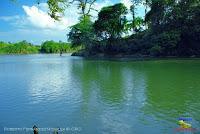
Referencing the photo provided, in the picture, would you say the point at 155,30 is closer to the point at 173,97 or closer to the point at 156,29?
the point at 156,29

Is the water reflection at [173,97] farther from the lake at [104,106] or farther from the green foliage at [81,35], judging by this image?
the green foliage at [81,35]

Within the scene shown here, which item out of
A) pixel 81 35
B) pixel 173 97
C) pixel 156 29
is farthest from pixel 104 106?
pixel 81 35

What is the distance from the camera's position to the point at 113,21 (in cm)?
9931

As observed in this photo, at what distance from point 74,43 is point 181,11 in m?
56.5

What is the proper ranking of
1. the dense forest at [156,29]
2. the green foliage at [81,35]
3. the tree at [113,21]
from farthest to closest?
1. the green foliage at [81,35]
2. the tree at [113,21]
3. the dense forest at [156,29]

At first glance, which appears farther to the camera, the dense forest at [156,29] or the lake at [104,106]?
the dense forest at [156,29]

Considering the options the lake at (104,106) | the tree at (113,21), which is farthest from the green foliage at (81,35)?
the lake at (104,106)

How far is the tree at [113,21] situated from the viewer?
9931 cm

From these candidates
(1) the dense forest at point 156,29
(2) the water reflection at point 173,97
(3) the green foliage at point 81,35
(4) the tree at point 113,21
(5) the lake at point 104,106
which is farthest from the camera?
(3) the green foliage at point 81,35

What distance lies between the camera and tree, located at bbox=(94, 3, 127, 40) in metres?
99.3

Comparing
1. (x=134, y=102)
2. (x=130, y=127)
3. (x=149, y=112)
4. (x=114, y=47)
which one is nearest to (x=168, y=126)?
(x=130, y=127)

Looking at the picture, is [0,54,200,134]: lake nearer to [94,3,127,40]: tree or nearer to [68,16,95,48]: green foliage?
[94,3,127,40]: tree

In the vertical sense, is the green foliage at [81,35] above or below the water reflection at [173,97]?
above

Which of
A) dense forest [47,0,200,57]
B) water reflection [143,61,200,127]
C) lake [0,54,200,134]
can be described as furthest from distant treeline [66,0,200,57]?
lake [0,54,200,134]
